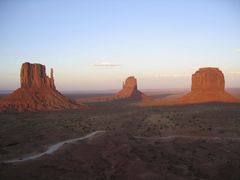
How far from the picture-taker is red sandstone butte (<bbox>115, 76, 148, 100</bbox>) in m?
124

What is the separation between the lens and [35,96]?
243 ft

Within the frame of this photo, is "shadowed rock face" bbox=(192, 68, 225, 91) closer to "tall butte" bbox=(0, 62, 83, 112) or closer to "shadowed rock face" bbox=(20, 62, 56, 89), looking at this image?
"tall butte" bbox=(0, 62, 83, 112)

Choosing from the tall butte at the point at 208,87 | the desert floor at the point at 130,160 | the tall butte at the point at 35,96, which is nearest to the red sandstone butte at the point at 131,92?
the tall butte at the point at 208,87

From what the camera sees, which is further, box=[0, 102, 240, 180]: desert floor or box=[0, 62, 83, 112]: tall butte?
box=[0, 62, 83, 112]: tall butte

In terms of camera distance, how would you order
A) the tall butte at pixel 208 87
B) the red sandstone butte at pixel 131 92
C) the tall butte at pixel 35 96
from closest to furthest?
1. the tall butte at pixel 35 96
2. the tall butte at pixel 208 87
3. the red sandstone butte at pixel 131 92

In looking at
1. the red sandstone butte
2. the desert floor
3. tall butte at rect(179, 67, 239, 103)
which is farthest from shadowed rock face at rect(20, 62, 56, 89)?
the desert floor

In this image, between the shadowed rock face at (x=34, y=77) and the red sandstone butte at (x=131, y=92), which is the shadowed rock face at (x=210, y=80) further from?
the shadowed rock face at (x=34, y=77)

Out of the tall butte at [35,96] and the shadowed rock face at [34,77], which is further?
the shadowed rock face at [34,77]

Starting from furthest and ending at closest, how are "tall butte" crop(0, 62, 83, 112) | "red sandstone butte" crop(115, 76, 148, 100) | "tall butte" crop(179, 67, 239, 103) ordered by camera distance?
"red sandstone butte" crop(115, 76, 148, 100), "tall butte" crop(179, 67, 239, 103), "tall butte" crop(0, 62, 83, 112)

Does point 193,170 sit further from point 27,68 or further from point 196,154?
point 27,68

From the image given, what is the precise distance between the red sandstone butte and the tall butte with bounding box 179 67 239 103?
3254cm

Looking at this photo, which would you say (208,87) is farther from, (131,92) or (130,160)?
(130,160)

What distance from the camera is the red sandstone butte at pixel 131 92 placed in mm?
123887

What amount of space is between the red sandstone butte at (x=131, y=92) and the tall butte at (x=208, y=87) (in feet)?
107
